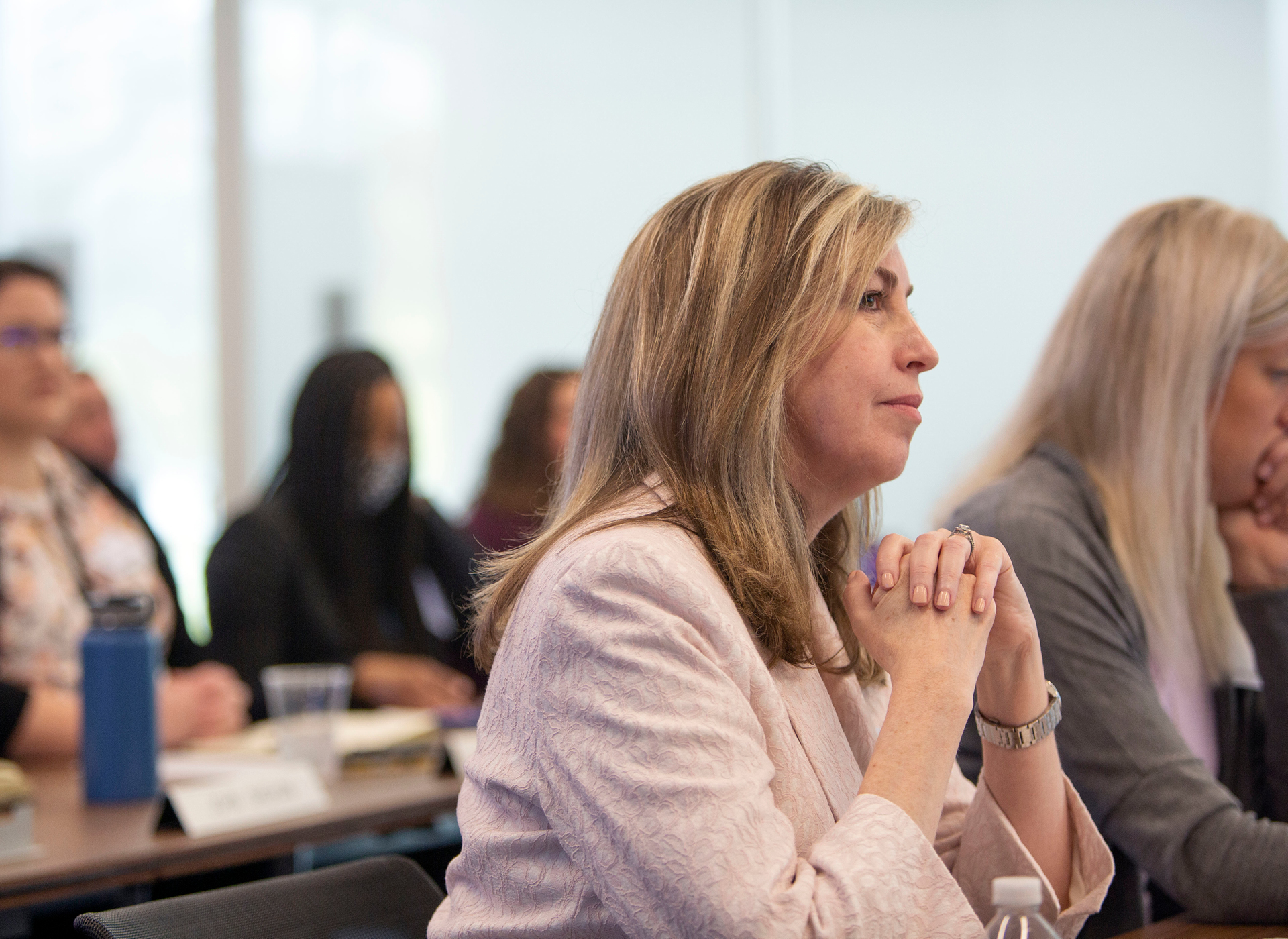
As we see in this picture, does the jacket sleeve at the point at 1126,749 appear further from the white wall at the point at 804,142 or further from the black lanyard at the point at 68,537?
the white wall at the point at 804,142

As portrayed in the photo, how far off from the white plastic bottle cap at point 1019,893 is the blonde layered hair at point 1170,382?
86cm

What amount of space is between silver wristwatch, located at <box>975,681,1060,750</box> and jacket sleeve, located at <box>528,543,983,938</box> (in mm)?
312

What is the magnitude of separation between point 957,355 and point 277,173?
2.94 m

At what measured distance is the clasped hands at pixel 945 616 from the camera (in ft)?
3.55

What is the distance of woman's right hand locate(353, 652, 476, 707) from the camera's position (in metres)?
3.07

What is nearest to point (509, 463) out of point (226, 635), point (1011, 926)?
point (226, 635)

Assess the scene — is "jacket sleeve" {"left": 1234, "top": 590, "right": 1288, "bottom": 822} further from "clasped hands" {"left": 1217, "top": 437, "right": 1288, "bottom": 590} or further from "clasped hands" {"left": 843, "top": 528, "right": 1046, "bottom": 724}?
"clasped hands" {"left": 843, "top": 528, "right": 1046, "bottom": 724}

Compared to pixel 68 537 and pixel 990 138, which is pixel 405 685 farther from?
pixel 990 138

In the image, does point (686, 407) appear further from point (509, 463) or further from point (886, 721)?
point (509, 463)

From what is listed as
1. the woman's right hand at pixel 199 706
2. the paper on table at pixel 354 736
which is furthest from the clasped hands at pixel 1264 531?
the woman's right hand at pixel 199 706

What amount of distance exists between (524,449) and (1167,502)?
8.53 ft

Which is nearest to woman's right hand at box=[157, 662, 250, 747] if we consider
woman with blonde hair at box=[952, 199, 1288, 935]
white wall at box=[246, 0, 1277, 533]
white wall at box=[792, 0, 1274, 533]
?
woman with blonde hair at box=[952, 199, 1288, 935]

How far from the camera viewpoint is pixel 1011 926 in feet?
3.16

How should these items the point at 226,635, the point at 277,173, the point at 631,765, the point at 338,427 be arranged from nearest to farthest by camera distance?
the point at 631,765, the point at 226,635, the point at 338,427, the point at 277,173
